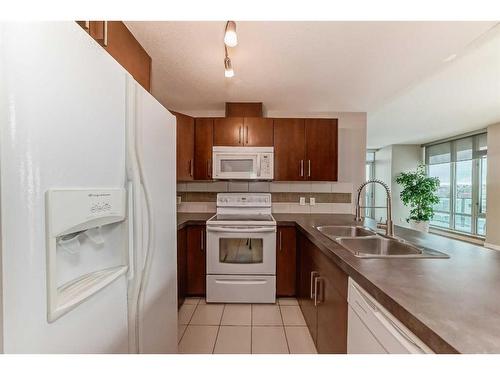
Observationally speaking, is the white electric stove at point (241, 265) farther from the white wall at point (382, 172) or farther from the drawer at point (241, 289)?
the white wall at point (382, 172)

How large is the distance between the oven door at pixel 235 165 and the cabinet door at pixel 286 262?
721 mm

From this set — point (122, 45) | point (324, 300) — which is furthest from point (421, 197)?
point (122, 45)

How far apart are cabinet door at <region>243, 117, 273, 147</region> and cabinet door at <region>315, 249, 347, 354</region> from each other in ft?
4.78

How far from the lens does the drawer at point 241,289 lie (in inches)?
93.6

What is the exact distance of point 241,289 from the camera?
2.38m

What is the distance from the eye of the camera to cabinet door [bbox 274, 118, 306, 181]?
2.75 m

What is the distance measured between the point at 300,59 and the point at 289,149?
1.02 metres

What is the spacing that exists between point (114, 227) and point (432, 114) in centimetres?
472

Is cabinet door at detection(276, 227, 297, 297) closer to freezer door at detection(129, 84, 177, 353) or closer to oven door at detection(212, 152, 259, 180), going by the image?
oven door at detection(212, 152, 259, 180)

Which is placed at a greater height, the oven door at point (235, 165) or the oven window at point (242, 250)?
the oven door at point (235, 165)

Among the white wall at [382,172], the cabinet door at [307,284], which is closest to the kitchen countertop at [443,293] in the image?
the cabinet door at [307,284]
